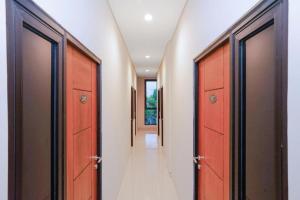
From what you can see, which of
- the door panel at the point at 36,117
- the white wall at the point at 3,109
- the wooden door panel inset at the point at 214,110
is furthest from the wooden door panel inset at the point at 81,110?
the wooden door panel inset at the point at 214,110

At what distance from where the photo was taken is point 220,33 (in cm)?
176

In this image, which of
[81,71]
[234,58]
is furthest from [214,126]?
[81,71]

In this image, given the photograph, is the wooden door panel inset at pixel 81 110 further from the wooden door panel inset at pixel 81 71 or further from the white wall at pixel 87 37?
the white wall at pixel 87 37

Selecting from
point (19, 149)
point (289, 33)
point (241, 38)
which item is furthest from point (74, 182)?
point (289, 33)

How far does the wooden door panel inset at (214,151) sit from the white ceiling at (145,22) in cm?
184

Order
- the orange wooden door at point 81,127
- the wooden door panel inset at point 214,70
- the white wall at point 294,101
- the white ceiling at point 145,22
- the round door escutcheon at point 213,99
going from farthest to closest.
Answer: the white ceiling at point 145,22
the round door escutcheon at point 213,99
the wooden door panel inset at point 214,70
the orange wooden door at point 81,127
the white wall at point 294,101

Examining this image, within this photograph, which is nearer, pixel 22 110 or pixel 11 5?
pixel 11 5

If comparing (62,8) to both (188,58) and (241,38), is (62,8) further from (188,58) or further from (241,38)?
(188,58)

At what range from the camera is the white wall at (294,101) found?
847mm

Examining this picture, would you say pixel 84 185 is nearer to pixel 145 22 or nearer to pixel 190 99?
pixel 190 99

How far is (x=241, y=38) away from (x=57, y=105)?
3.80 feet

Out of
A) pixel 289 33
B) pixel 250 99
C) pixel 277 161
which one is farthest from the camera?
pixel 250 99

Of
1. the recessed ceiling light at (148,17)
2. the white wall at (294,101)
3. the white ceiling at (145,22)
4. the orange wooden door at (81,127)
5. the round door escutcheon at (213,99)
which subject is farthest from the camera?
the recessed ceiling light at (148,17)

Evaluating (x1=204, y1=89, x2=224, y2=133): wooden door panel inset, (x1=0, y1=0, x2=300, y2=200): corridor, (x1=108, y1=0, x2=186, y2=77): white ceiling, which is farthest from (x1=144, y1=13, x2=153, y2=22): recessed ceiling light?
(x1=204, y1=89, x2=224, y2=133): wooden door panel inset
